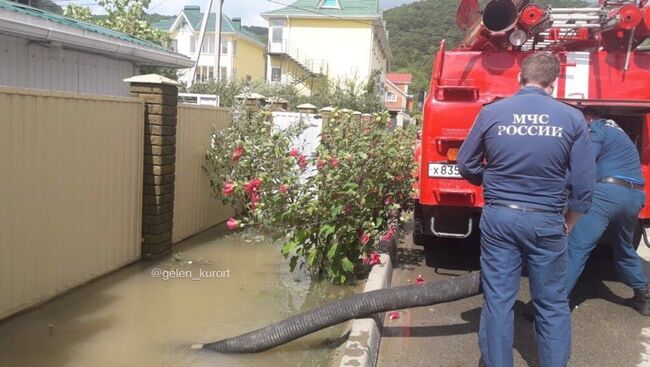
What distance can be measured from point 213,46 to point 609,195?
1666 inches

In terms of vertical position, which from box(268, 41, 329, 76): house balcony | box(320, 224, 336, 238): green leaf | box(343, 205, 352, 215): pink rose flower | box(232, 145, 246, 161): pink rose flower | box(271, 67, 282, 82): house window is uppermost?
box(268, 41, 329, 76): house balcony

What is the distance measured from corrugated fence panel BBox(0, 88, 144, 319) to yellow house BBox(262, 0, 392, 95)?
3766 cm

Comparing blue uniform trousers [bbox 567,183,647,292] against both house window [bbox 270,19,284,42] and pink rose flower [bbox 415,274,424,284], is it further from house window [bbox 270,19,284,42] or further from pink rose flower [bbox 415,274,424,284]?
house window [bbox 270,19,284,42]

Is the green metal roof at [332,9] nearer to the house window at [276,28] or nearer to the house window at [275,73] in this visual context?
the house window at [276,28]

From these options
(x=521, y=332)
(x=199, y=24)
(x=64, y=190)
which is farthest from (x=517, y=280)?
(x=199, y=24)

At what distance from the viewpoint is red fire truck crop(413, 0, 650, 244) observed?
4855 mm

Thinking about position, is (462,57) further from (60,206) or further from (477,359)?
(60,206)

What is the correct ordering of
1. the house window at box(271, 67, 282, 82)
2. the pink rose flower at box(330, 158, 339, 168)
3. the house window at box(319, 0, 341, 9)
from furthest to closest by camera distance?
the house window at box(319, 0, 341, 9) < the house window at box(271, 67, 282, 82) < the pink rose flower at box(330, 158, 339, 168)

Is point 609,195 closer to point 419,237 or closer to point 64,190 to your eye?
point 419,237

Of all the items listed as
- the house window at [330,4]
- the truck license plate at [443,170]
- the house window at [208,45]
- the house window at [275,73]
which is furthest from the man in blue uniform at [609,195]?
the house window at [208,45]

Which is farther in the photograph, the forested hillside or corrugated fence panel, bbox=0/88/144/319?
the forested hillside

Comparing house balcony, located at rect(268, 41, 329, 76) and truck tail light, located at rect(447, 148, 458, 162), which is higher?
house balcony, located at rect(268, 41, 329, 76)

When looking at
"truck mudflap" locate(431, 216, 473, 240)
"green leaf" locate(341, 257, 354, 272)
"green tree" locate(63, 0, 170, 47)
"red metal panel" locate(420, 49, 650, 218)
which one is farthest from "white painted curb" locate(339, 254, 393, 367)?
"green tree" locate(63, 0, 170, 47)

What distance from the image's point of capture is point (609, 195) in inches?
179
